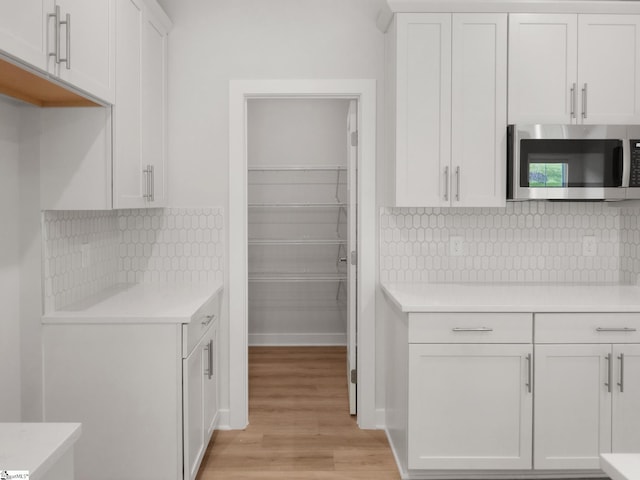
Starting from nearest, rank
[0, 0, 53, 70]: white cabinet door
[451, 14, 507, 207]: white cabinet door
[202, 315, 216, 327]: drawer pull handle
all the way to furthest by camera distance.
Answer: [0, 0, 53, 70]: white cabinet door, [202, 315, 216, 327]: drawer pull handle, [451, 14, 507, 207]: white cabinet door

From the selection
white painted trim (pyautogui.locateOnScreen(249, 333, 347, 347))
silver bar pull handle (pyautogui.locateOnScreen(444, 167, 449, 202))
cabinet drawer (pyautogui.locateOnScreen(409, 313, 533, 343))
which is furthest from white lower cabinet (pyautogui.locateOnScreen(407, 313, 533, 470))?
white painted trim (pyautogui.locateOnScreen(249, 333, 347, 347))

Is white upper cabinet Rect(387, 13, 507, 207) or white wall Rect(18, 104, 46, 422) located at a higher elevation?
white upper cabinet Rect(387, 13, 507, 207)

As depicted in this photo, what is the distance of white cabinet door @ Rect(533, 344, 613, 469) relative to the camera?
254cm

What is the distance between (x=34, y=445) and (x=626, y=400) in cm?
245

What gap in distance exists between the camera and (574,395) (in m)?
2.55

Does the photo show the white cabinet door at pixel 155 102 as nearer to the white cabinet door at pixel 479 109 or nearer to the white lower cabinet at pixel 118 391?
the white lower cabinet at pixel 118 391

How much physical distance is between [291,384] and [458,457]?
1.77 m

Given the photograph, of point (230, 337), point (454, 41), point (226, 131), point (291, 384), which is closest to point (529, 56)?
point (454, 41)

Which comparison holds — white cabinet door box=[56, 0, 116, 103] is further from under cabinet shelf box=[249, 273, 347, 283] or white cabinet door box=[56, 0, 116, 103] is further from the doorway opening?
under cabinet shelf box=[249, 273, 347, 283]

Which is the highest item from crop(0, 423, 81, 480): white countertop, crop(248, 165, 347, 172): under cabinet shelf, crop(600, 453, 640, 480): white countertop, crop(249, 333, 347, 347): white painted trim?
→ crop(248, 165, 347, 172): under cabinet shelf

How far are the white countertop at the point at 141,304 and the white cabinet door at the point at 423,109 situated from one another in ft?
3.89

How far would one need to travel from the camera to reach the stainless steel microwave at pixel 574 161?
285 cm

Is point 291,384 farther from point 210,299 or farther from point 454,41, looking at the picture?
point 454,41

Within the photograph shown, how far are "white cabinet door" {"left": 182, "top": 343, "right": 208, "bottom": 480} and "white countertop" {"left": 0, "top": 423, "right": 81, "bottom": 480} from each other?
1.07 m
